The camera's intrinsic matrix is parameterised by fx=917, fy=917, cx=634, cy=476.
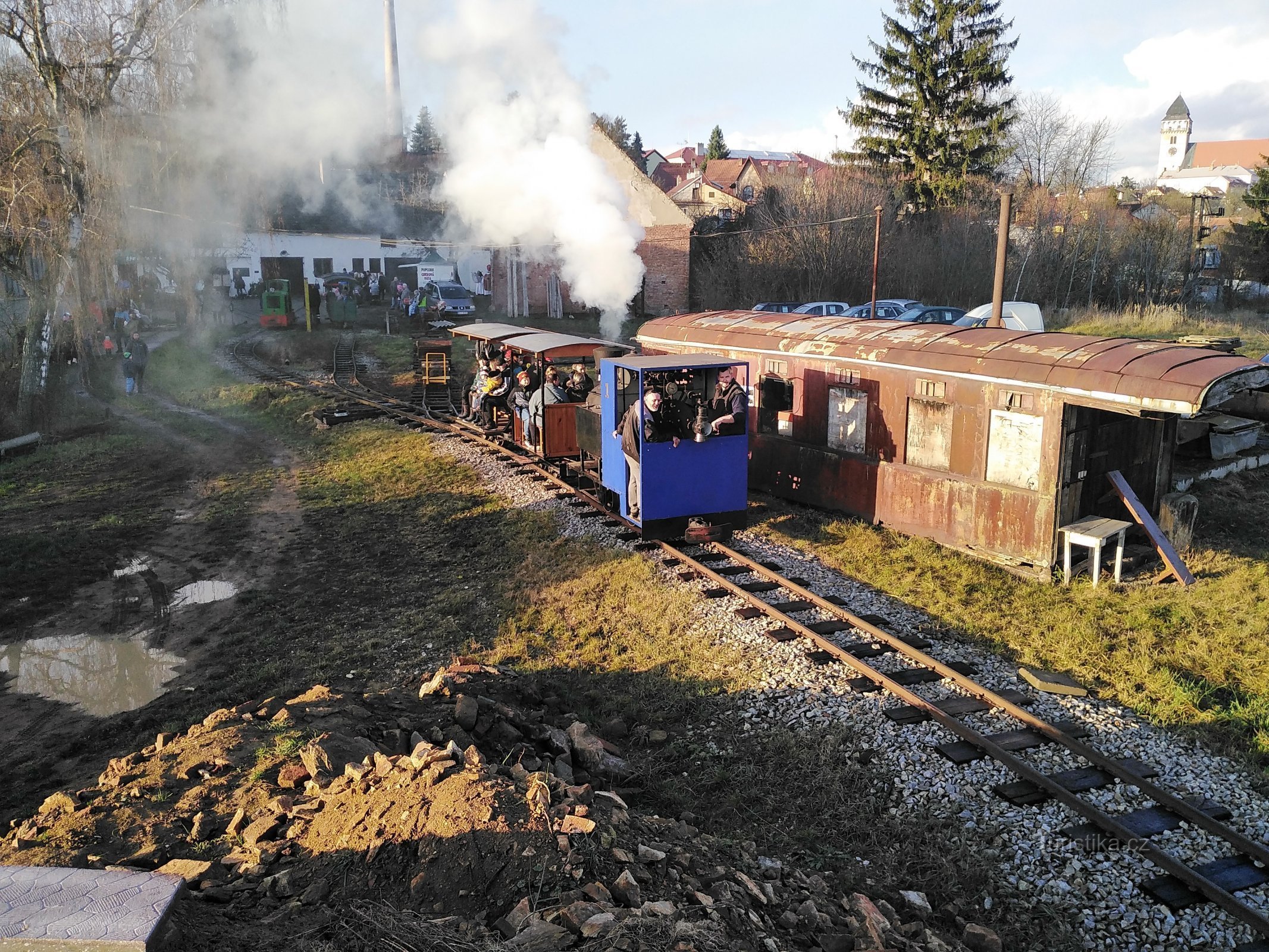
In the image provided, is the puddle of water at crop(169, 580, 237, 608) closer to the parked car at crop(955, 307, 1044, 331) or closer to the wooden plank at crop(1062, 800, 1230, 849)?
the wooden plank at crop(1062, 800, 1230, 849)

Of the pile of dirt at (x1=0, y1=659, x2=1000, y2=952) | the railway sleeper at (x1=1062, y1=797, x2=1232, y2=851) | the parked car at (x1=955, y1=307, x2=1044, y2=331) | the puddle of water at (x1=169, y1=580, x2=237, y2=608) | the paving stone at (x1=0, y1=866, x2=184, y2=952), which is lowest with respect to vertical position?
the puddle of water at (x1=169, y1=580, x2=237, y2=608)

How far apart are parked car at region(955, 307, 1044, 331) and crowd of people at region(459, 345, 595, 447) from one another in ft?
43.9

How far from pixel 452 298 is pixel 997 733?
35.9 metres

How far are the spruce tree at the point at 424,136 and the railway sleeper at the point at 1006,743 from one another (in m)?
61.6

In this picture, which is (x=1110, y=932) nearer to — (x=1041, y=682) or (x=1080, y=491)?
(x=1041, y=682)

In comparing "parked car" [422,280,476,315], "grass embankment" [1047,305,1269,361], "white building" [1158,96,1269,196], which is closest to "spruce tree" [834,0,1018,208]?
"grass embankment" [1047,305,1269,361]

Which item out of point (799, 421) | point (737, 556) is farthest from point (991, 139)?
point (737, 556)

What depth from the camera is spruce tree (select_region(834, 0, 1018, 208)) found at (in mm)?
39156

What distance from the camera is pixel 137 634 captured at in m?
10.5

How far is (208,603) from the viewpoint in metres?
11.2

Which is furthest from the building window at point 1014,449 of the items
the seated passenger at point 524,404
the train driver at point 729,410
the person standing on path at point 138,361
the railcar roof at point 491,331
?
the person standing on path at point 138,361

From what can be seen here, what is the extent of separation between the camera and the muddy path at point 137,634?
8.04m

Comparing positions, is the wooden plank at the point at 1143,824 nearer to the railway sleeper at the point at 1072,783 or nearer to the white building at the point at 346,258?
the railway sleeper at the point at 1072,783

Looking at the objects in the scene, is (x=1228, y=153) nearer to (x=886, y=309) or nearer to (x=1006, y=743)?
(x=886, y=309)
